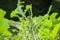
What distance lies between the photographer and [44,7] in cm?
765

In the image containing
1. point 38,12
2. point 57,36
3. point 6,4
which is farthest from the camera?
point 6,4

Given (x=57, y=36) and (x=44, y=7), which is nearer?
(x=57, y=36)

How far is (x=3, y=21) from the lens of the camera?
1.10 meters

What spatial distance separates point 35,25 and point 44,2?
6.76 metres

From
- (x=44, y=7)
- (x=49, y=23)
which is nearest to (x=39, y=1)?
(x=44, y=7)

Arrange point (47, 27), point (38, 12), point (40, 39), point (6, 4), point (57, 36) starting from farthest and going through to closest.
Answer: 1. point (6, 4)
2. point (38, 12)
3. point (47, 27)
4. point (57, 36)
5. point (40, 39)

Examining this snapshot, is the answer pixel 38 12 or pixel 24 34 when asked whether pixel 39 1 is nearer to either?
pixel 38 12

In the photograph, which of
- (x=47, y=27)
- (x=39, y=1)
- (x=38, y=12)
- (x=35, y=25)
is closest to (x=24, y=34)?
(x=35, y=25)

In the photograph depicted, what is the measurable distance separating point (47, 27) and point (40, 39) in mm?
388

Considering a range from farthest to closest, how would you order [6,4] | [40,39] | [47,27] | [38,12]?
[6,4] → [38,12] → [47,27] → [40,39]

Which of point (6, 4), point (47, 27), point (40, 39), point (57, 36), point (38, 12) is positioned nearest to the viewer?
point (40, 39)

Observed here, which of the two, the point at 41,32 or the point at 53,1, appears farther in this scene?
the point at 53,1

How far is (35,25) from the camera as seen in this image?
3.52 ft

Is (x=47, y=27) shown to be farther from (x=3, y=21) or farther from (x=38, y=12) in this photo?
(x=38, y=12)
